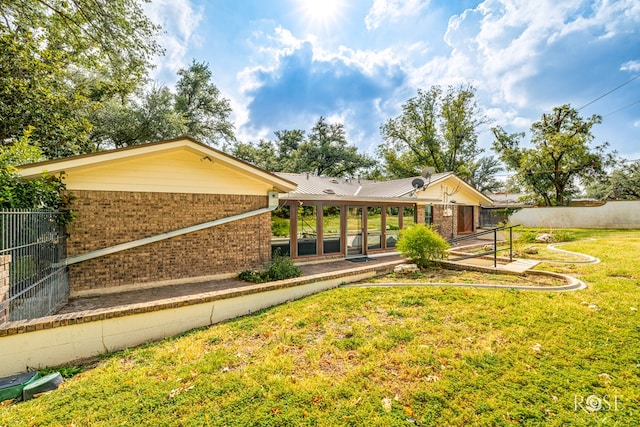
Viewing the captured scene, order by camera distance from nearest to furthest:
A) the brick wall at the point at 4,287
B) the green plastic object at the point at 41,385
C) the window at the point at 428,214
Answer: the green plastic object at the point at 41,385, the brick wall at the point at 4,287, the window at the point at 428,214

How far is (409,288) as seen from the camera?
626 centimetres

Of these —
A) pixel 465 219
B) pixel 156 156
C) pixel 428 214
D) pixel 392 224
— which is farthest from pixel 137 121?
pixel 465 219

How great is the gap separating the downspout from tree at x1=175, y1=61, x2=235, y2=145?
56.3 feet

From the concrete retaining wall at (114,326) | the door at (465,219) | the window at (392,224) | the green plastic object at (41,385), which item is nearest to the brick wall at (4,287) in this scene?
the concrete retaining wall at (114,326)

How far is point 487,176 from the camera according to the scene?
49719 millimetres

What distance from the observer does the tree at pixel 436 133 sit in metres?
28.0

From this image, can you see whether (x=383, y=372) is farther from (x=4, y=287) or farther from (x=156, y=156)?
(x=156, y=156)

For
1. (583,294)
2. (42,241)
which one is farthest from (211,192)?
(583,294)

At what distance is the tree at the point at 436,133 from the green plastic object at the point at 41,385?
30.3 meters

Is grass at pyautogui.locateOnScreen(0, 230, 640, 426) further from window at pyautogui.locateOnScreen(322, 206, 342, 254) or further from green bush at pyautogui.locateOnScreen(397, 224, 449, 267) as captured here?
window at pyautogui.locateOnScreen(322, 206, 342, 254)

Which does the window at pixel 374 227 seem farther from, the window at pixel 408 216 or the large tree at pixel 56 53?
the large tree at pixel 56 53

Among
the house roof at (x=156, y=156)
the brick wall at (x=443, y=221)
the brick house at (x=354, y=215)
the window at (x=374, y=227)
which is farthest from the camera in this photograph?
the brick wall at (x=443, y=221)

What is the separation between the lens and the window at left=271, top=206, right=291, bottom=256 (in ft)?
31.2

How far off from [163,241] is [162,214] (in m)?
0.73
